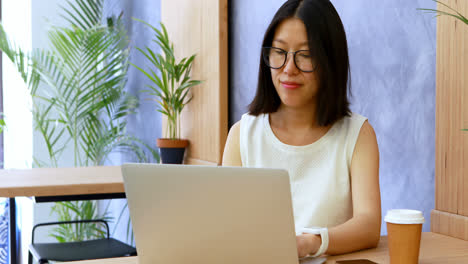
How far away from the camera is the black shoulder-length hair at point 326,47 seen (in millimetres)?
1462

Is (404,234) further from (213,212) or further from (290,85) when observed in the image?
(290,85)

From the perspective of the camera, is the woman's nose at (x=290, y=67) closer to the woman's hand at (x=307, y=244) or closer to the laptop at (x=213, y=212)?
the woman's hand at (x=307, y=244)

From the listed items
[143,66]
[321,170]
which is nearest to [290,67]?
[321,170]

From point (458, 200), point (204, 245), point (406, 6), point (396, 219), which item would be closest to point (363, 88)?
point (406, 6)

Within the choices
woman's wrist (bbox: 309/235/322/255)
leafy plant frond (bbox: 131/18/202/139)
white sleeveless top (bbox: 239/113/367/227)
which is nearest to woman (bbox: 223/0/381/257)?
white sleeveless top (bbox: 239/113/367/227)

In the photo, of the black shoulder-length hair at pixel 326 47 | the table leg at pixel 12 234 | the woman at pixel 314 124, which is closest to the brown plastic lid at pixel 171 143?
the table leg at pixel 12 234

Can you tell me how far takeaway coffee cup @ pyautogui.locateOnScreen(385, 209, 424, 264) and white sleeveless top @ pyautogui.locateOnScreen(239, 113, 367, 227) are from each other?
455 mm

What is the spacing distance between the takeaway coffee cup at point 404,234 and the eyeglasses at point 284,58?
0.54m

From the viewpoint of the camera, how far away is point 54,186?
91.5 inches

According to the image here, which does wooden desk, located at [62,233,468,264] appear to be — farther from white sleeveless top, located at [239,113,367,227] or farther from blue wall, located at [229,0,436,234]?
blue wall, located at [229,0,436,234]

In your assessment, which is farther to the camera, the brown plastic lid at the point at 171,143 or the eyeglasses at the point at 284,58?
the brown plastic lid at the point at 171,143

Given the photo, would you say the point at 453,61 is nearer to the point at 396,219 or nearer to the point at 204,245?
the point at 396,219

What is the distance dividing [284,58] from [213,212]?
701 millimetres

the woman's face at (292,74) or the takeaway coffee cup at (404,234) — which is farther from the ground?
the woman's face at (292,74)
